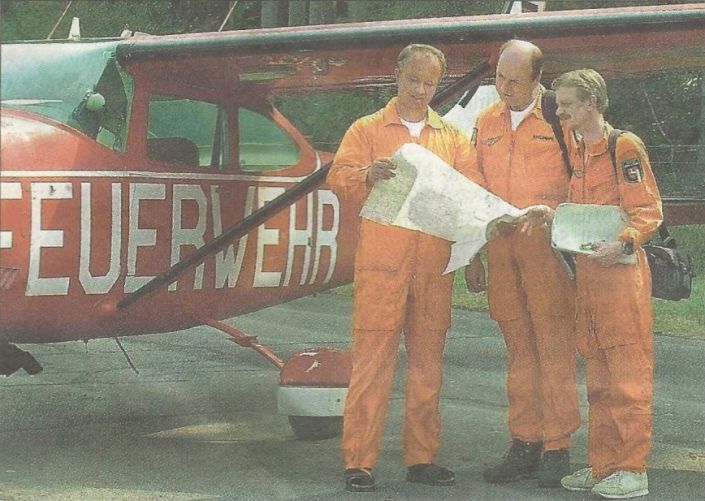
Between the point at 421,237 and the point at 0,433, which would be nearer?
the point at 421,237

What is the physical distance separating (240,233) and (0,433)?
64.4 inches

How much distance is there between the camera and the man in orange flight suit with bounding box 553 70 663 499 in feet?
14.8

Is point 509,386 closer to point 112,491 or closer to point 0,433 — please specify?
point 112,491

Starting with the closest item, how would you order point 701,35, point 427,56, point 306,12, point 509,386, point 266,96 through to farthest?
point 427,56 < point 509,386 < point 701,35 < point 266,96 < point 306,12

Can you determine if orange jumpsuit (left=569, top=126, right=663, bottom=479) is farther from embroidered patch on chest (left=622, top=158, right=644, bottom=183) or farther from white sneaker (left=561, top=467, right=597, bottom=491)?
white sneaker (left=561, top=467, right=597, bottom=491)

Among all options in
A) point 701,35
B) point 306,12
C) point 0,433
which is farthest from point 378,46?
point 306,12

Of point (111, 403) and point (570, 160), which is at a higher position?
point (570, 160)

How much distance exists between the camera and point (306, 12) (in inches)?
662

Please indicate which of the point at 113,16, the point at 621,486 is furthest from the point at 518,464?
the point at 113,16

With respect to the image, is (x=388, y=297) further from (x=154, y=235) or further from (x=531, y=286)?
(x=154, y=235)

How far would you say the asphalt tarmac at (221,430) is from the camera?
4.88 m

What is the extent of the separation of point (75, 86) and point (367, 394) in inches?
83.5

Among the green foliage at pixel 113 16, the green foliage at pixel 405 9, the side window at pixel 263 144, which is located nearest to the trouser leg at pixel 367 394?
the side window at pixel 263 144

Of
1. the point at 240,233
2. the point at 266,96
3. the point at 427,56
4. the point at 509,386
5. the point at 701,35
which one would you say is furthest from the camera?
the point at 266,96
